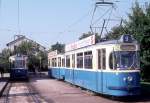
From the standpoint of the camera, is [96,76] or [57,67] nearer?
[96,76]

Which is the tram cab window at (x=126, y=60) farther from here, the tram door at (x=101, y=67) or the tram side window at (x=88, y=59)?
the tram side window at (x=88, y=59)

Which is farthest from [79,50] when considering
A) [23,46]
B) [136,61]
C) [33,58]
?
[23,46]

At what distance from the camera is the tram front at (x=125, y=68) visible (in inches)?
752

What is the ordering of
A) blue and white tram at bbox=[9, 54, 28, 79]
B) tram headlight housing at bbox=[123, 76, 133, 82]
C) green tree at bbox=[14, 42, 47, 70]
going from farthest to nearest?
green tree at bbox=[14, 42, 47, 70] < blue and white tram at bbox=[9, 54, 28, 79] < tram headlight housing at bbox=[123, 76, 133, 82]

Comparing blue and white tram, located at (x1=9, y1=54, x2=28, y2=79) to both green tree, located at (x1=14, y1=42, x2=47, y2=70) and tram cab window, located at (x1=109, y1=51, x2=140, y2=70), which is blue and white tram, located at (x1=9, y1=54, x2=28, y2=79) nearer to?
tram cab window, located at (x1=109, y1=51, x2=140, y2=70)

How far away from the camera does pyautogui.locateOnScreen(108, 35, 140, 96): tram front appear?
19094 millimetres

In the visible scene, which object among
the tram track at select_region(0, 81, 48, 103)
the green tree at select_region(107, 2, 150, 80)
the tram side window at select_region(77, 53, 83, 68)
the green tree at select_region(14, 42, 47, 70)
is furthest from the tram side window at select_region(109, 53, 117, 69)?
the green tree at select_region(14, 42, 47, 70)

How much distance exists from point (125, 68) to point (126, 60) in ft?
1.31

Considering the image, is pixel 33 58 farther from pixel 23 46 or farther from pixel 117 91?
pixel 117 91

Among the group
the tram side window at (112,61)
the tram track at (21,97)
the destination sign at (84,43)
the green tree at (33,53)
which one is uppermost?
the green tree at (33,53)

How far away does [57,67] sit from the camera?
41219mm

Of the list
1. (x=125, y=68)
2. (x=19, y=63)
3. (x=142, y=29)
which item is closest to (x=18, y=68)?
(x=19, y=63)

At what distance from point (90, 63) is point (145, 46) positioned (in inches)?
328

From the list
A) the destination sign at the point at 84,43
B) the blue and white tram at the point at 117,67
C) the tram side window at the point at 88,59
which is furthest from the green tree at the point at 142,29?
the blue and white tram at the point at 117,67
